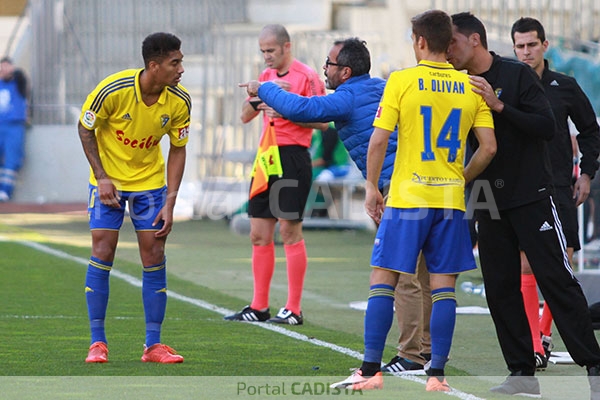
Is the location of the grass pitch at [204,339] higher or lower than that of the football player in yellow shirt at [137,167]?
lower

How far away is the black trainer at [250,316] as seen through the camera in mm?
10242

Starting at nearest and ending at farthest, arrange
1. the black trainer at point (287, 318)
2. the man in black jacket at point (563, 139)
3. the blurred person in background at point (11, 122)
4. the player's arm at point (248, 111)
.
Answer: the man in black jacket at point (563, 139), the black trainer at point (287, 318), the player's arm at point (248, 111), the blurred person in background at point (11, 122)

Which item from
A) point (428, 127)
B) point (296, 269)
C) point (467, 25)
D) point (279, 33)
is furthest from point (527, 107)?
point (296, 269)

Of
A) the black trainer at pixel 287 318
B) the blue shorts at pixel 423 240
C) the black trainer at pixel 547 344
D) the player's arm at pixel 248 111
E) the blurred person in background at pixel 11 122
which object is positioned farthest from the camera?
the blurred person in background at pixel 11 122

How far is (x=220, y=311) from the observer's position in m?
10.9

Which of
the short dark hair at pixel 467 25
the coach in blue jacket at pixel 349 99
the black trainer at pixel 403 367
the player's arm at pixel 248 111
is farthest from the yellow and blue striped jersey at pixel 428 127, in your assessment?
the player's arm at pixel 248 111

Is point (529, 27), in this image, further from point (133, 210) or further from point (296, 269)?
point (296, 269)

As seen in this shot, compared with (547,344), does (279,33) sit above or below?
above

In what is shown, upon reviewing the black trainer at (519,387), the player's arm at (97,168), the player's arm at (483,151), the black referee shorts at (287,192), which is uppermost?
the player's arm at (483,151)

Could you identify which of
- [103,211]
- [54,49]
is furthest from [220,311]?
[54,49]

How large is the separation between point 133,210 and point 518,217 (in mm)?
2332

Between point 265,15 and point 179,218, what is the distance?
22.2 feet

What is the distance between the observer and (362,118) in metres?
7.85

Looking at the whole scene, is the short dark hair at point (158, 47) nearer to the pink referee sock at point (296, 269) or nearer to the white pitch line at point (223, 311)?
the white pitch line at point (223, 311)
